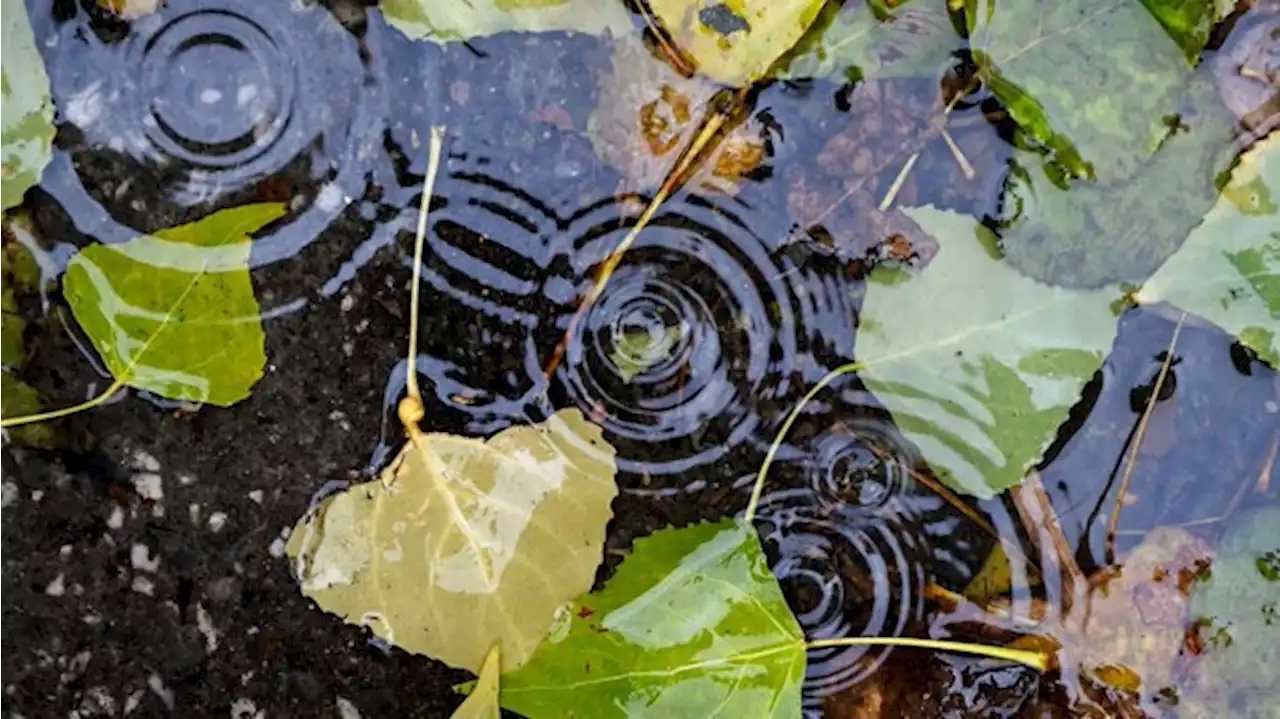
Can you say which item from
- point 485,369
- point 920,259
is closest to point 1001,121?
point 920,259

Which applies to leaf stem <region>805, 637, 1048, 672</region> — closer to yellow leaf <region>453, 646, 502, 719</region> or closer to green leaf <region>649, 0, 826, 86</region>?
yellow leaf <region>453, 646, 502, 719</region>

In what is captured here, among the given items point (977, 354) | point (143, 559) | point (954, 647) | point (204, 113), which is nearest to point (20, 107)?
point (204, 113)

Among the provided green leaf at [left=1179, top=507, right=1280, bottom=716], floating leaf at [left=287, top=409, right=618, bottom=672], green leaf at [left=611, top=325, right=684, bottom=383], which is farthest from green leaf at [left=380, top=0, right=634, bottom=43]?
green leaf at [left=1179, top=507, right=1280, bottom=716]

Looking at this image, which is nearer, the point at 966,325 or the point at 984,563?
the point at 966,325

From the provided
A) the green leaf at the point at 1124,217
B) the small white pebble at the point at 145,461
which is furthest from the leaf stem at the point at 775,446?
the small white pebble at the point at 145,461

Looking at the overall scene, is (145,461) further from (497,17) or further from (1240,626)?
(1240,626)

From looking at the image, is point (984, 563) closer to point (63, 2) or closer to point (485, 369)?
point (485, 369)
